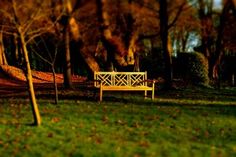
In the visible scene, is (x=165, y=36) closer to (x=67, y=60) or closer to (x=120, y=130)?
(x=67, y=60)

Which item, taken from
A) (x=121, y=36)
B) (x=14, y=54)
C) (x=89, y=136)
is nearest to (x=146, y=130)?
(x=89, y=136)

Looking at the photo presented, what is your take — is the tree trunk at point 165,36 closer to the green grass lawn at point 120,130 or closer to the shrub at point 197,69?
the shrub at point 197,69

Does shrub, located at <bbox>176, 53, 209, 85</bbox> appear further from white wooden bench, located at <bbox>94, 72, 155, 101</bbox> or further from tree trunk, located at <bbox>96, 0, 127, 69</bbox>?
white wooden bench, located at <bbox>94, 72, 155, 101</bbox>

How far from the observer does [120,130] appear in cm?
1352

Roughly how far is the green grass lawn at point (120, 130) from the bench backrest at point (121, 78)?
97.0 inches

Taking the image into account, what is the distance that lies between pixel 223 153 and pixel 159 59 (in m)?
36.9

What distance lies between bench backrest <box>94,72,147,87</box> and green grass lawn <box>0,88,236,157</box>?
2464mm

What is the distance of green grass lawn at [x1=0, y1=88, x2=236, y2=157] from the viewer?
11172mm

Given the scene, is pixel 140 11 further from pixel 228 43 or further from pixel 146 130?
pixel 146 130

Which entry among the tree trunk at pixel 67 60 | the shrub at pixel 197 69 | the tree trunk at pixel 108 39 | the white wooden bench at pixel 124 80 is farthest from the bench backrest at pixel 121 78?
the shrub at pixel 197 69

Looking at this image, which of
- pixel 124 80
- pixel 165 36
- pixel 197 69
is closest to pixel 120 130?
pixel 124 80

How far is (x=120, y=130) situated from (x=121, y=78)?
30.9ft

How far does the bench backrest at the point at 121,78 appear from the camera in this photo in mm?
21875

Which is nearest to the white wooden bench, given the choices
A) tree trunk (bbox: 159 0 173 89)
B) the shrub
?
tree trunk (bbox: 159 0 173 89)
